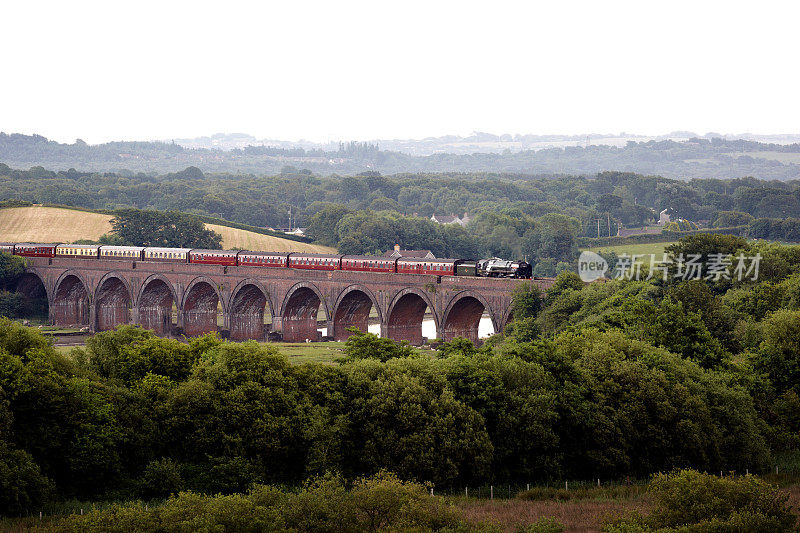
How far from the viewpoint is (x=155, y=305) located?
9769 cm

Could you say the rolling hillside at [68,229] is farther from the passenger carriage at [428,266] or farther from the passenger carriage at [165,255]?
the passenger carriage at [428,266]

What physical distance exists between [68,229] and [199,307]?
5176 cm

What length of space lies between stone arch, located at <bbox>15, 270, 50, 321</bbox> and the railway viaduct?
129 mm

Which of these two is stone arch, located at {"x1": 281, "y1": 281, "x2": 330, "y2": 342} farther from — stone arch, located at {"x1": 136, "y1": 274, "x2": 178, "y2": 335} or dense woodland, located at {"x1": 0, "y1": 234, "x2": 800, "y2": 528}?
dense woodland, located at {"x1": 0, "y1": 234, "x2": 800, "y2": 528}

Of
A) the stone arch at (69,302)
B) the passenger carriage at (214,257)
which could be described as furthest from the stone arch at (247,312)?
the stone arch at (69,302)

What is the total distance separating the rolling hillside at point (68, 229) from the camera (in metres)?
134

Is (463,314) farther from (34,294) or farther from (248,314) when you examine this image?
(34,294)

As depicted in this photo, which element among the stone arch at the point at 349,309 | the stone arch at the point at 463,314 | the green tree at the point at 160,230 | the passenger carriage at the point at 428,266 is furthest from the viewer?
the green tree at the point at 160,230

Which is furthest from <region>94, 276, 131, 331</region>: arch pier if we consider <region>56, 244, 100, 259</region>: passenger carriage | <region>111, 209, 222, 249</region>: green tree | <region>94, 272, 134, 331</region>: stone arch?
<region>111, 209, 222, 249</region>: green tree

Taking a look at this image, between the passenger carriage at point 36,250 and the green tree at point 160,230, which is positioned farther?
the green tree at point 160,230

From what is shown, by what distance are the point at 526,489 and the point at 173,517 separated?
1613 centimetres

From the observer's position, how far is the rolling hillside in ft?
440

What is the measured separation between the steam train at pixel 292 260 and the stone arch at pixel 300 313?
7.54 ft

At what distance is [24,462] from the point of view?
33.5 metres
